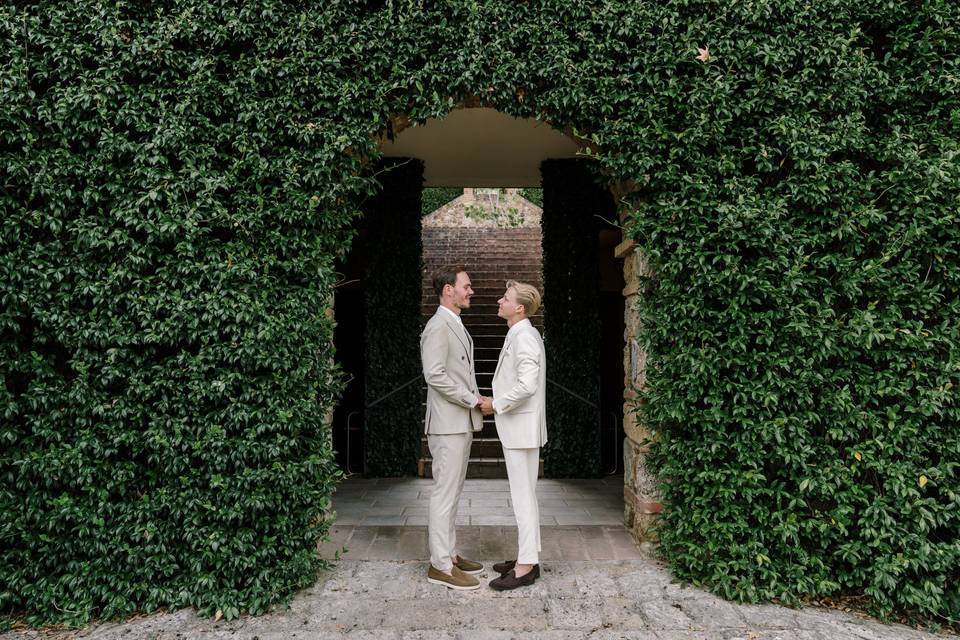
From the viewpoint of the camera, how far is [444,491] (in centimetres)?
364

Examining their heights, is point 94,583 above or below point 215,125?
below

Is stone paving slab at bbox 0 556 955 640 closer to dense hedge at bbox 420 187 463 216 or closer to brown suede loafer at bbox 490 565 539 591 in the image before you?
brown suede loafer at bbox 490 565 539 591

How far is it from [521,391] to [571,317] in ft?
10.9

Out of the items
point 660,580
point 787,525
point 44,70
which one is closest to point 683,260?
point 787,525

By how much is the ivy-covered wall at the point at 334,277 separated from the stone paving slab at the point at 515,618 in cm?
16

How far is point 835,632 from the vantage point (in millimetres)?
3264

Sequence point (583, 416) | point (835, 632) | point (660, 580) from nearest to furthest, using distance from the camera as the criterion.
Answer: point (835, 632) → point (660, 580) → point (583, 416)

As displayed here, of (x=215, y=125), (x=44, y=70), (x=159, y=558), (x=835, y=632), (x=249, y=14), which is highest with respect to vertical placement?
(x=249, y=14)

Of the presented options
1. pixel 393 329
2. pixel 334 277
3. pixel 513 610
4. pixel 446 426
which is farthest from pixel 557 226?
pixel 513 610

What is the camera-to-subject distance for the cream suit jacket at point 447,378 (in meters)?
3.59

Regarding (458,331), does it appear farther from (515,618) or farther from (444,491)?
(515,618)

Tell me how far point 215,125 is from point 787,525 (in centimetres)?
447

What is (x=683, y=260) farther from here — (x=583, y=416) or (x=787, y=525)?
(x=583, y=416)

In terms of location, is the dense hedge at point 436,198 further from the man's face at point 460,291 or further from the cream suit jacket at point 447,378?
the cream suit jacket at point 447,378
